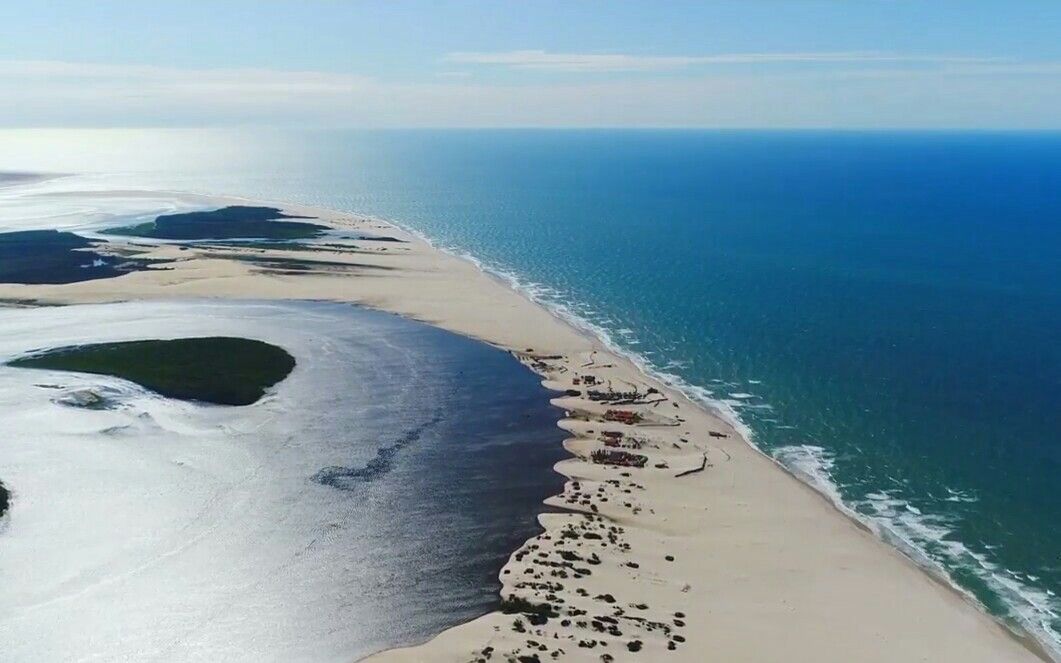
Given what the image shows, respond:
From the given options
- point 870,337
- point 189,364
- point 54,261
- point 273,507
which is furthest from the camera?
point 54,261

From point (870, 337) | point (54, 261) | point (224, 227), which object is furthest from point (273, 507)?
point (224, 227)

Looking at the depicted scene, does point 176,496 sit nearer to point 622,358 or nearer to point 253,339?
point 253,339

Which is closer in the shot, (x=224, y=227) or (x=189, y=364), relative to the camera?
(x=189, y=364)

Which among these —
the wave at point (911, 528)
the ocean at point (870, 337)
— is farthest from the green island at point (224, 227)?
the wave at point (911, 528)

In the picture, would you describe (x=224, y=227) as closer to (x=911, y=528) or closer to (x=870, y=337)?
(x=870, y=337)

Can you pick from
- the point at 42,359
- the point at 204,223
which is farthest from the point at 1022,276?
the point at 204,223

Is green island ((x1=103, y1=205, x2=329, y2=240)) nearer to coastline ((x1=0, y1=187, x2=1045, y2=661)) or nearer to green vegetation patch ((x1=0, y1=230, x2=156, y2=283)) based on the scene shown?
green vegetation patch ((x1=0, y1=230, x2=156, y2=283))
